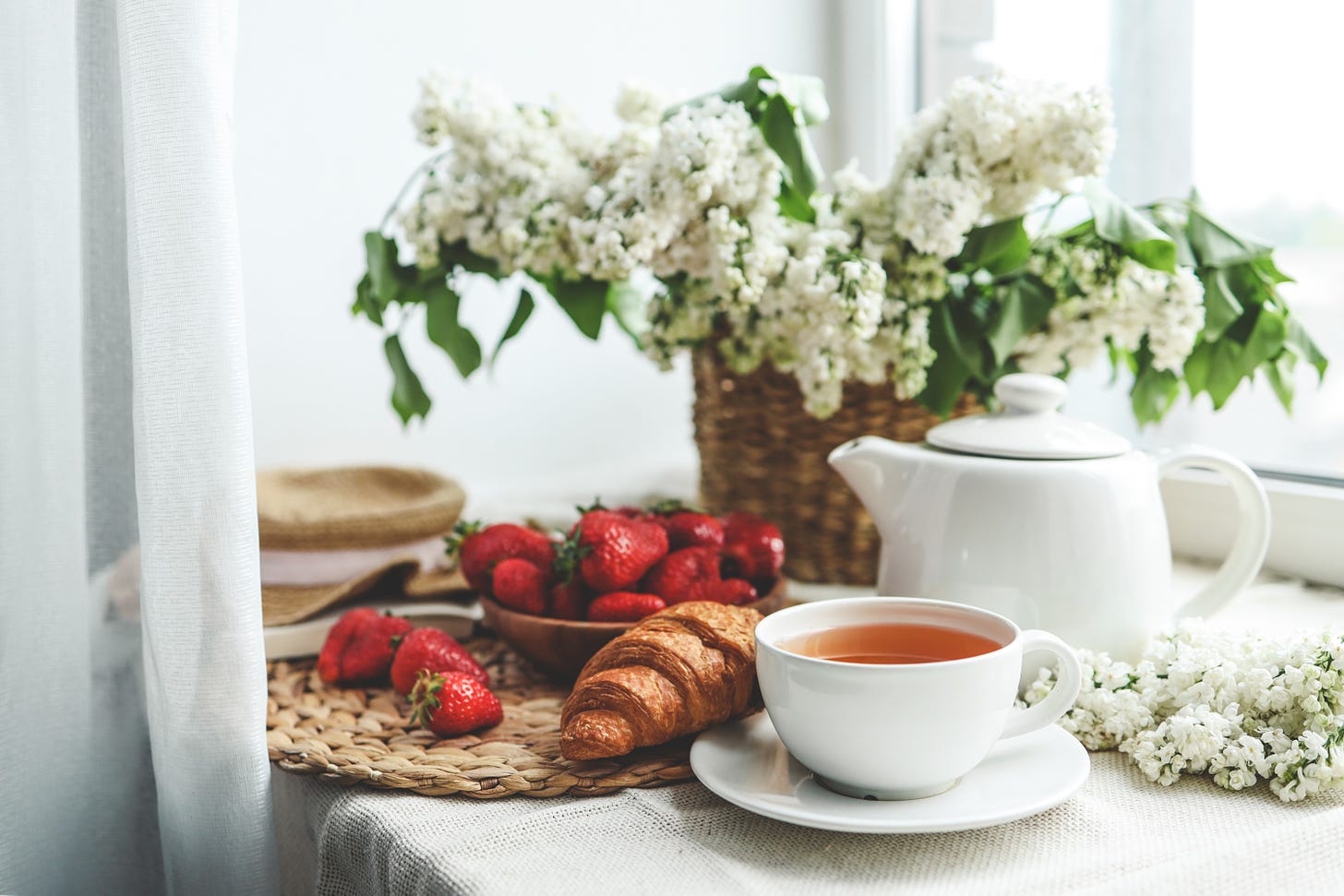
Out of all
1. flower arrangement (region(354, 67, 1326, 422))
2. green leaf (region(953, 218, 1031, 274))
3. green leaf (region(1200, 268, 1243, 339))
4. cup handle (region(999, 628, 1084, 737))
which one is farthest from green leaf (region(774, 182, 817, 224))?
cup handle (region(999, 628, 1084, 737))

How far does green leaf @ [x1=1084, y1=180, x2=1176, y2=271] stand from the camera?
887 millimetres

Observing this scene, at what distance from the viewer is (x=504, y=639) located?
899 millimetres

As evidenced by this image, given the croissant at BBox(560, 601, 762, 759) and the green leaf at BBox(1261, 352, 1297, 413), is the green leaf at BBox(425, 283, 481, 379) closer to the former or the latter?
the croissant at BBox(560, 601, 762, 759)

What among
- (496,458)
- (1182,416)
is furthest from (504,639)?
(1182,416)

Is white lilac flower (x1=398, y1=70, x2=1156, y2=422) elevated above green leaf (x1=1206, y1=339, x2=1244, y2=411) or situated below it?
above

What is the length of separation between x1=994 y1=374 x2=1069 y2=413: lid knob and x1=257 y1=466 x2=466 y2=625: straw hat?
1.72 feet

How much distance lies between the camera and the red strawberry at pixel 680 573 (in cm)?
87

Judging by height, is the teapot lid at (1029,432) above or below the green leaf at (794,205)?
below

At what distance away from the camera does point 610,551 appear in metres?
0.85

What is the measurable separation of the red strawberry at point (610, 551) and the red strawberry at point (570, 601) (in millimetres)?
10

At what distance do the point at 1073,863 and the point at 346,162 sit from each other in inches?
47.8

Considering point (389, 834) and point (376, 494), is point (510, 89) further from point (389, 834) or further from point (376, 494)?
point (389, 834)

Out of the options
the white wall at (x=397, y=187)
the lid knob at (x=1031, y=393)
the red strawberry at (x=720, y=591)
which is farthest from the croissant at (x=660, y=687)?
the white wall at (x=397, y=187)

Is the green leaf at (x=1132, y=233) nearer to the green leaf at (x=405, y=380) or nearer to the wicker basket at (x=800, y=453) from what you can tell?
the wicker basket at (x=800, y=453)
